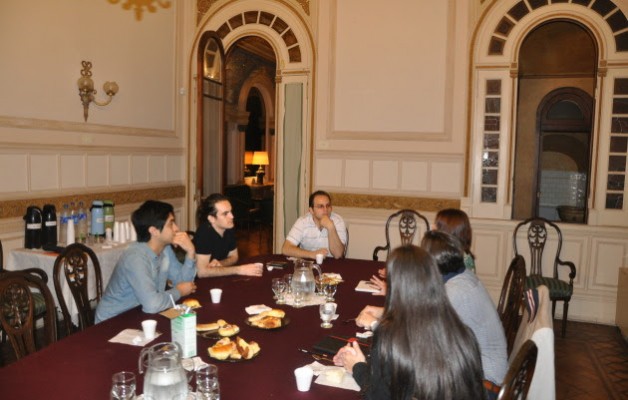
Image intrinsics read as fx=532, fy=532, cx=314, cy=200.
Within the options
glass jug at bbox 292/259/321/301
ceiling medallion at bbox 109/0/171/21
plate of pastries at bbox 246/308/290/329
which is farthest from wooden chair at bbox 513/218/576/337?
ceiling medallion at bbox 109/0/171/21

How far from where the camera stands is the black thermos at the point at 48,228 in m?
4.61

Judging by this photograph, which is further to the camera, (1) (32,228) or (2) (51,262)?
(1) (32,228)

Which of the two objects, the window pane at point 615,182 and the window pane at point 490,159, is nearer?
the window pane at point 615,182

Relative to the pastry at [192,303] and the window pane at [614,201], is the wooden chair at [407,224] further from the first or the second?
the pastry at [192,303]

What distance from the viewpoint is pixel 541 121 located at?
850 cm

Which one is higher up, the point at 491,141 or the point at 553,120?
the point at 553,120

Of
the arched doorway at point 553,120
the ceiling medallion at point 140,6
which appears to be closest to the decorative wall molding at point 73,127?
the ceiling medallion at point 140,6

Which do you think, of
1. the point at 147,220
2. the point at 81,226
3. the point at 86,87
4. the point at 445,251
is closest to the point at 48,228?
the point at 81,226

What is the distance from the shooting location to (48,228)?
462 cm

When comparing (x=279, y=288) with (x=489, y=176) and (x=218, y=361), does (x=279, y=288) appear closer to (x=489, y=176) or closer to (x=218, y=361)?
(x=218, y=361)

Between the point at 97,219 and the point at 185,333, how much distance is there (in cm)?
337

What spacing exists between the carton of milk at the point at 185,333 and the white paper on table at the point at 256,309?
592 mm

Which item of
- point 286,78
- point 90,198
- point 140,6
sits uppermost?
point 140,6

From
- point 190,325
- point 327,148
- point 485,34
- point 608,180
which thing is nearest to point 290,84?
point 327,148
